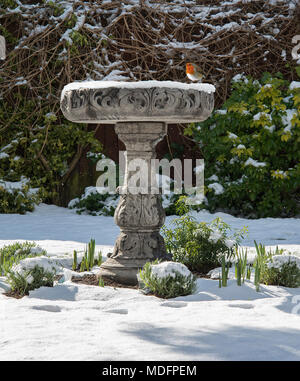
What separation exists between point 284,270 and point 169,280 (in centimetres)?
79

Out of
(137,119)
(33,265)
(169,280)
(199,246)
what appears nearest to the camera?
(169,280)

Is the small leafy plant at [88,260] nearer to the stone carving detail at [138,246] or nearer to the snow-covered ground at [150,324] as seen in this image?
the stone carving detail at [138,246]

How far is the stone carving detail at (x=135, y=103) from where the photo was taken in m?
3.43

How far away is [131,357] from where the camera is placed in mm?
2182

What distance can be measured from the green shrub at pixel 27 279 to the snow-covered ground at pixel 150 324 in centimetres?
8

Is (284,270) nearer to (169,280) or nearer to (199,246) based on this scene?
(199,246)

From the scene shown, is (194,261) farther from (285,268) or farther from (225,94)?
(225,94)

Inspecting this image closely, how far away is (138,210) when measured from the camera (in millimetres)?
3801

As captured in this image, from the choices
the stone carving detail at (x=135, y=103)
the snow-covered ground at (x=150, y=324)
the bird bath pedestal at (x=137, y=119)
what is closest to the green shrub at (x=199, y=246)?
the bird bath pedestal at (x=137, y=119)

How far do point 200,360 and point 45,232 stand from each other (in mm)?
3868

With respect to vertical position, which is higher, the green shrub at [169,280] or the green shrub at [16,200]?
the green shrub at [16,200]

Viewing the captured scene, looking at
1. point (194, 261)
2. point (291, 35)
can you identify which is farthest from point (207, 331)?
point (291, 35)

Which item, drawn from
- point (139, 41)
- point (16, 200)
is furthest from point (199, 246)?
point (139, 41)

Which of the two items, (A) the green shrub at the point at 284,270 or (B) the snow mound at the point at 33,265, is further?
(A) the green shrub at the point at 284,270
